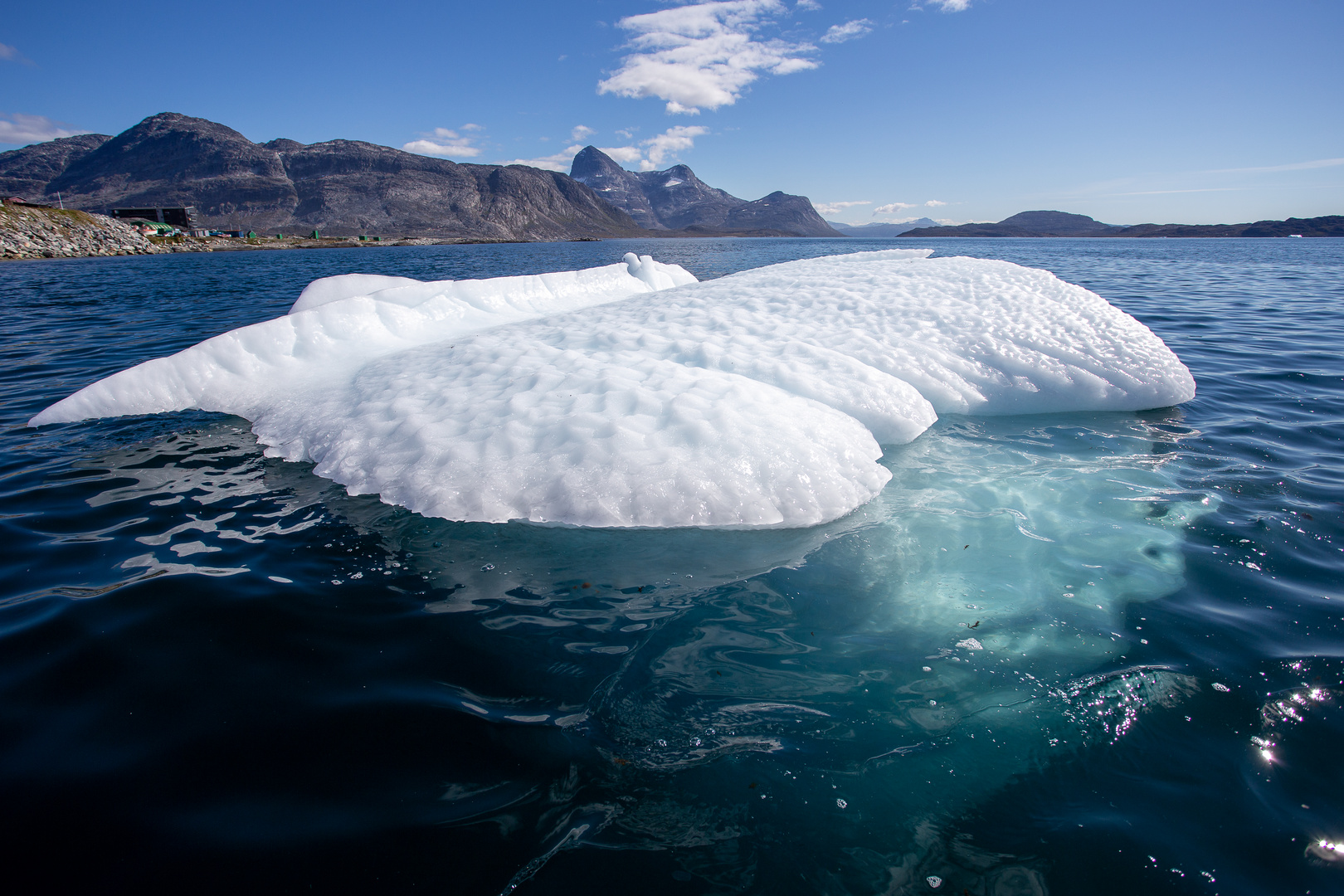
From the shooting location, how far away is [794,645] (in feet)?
9.45

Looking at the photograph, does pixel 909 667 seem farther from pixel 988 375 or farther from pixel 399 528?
pixel 988 375

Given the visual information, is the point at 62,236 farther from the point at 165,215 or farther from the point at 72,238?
the point at 165,215

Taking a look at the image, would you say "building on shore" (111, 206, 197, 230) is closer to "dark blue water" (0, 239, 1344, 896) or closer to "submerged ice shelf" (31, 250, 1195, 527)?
"submerged ice shelf" (31, 250, 1195, 527)

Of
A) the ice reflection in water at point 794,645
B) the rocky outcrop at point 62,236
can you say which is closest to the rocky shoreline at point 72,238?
the rocky outcrop at point 62,236

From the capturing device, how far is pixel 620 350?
578 centimetres

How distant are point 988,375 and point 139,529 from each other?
25.2 feet

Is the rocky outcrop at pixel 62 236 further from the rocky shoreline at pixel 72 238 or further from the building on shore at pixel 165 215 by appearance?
the building on shore at pixel 165 215

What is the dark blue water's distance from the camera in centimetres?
190

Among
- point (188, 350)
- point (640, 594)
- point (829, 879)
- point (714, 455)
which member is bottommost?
point (829, 879)

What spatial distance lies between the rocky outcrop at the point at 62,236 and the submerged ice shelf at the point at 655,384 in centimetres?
6349

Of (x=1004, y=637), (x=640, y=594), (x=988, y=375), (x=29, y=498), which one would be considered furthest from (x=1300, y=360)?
(x=29, y=498)

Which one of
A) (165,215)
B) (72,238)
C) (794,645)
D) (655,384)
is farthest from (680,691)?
(165,215)

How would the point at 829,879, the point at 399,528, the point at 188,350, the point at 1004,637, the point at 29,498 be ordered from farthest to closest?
1. the point at 188,350
2. the point at 29,498
3. the point at 399,528
4. the point at 1004,637
5. the point at 829,879

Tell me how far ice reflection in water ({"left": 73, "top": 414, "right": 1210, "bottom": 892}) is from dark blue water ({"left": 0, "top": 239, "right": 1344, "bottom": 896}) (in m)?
0.02
